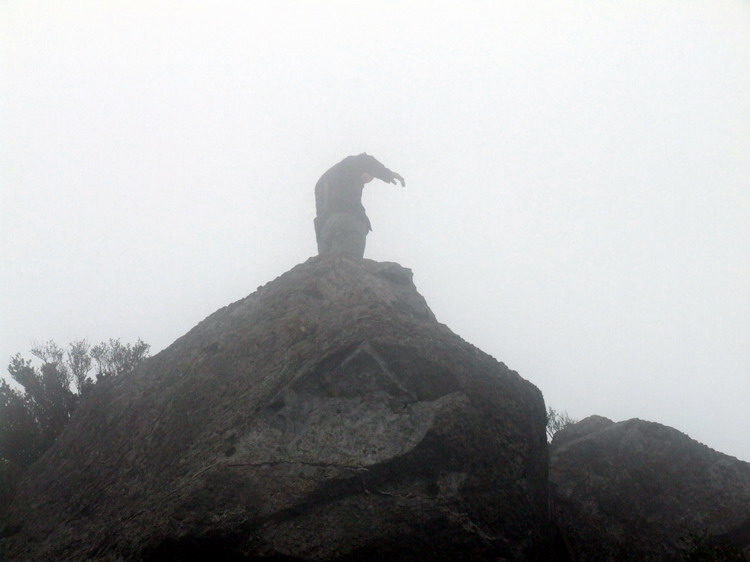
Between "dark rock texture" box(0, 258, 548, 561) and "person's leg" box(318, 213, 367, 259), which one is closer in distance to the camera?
"dark rock texture" box(0, 258, 548, 561)

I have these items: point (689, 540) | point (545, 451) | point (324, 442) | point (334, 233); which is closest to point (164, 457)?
point (324, 442)

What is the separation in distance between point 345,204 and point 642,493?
7833 millimetres

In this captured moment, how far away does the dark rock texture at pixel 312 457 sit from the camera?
516cm

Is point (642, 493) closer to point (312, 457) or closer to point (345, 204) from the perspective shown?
point (312, 457)

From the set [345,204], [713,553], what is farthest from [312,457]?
[345,204]

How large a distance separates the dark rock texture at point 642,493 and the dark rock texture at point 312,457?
2.09 m

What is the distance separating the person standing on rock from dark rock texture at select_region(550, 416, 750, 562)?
5731 mm

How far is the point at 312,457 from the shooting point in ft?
18.7

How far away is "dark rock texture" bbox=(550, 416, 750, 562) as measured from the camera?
746 centimetres

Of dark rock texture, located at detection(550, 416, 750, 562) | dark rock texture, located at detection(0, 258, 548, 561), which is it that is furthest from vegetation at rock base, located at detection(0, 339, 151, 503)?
dark rock texture, located at detection(550, 416, 750, 562)

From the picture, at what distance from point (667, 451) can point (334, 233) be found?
284 inches

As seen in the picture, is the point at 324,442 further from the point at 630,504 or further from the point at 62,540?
the point at 630,504

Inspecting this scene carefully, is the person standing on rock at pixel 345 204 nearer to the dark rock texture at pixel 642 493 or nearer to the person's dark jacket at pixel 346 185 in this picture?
the person's dark jacket at pixel 346 185

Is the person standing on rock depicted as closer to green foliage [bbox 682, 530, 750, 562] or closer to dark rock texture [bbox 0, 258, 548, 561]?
dark rock texture [bbox 0, 258, 548, 561]
